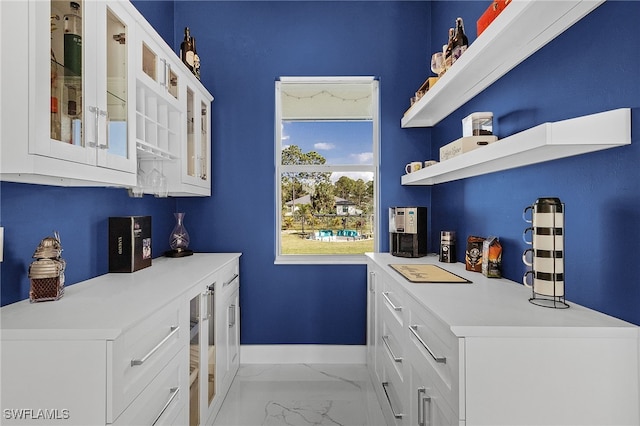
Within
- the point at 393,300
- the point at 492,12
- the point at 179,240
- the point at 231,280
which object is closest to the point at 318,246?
the point at 231,280

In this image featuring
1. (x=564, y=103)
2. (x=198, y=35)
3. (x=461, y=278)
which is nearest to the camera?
(x=564, y=103)

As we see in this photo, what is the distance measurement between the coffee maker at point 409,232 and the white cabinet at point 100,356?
5.06 feet

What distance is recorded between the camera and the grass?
3014mm

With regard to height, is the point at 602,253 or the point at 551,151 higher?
the point at 551,151

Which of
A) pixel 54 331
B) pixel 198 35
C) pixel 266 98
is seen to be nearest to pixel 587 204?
pixel 54 331

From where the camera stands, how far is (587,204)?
1237mm

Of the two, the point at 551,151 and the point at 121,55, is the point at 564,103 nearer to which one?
the point at 551,151

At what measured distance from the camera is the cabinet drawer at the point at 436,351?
1052 mm

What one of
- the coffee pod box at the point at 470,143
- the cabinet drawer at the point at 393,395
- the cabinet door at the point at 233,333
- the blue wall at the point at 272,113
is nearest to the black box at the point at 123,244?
the cabinet door at the point at 233,333

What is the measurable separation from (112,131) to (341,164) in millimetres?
1926

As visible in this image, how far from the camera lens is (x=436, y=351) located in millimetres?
1203

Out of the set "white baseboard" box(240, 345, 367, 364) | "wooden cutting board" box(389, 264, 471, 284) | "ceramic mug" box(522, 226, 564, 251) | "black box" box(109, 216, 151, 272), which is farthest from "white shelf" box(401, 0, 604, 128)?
"white baseboard" box(240, 345, 367, 364)

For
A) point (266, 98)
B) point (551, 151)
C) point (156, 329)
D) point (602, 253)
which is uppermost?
point (266, 98)

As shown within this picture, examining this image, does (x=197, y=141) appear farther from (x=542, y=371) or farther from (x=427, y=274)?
(x=542, y=371)
